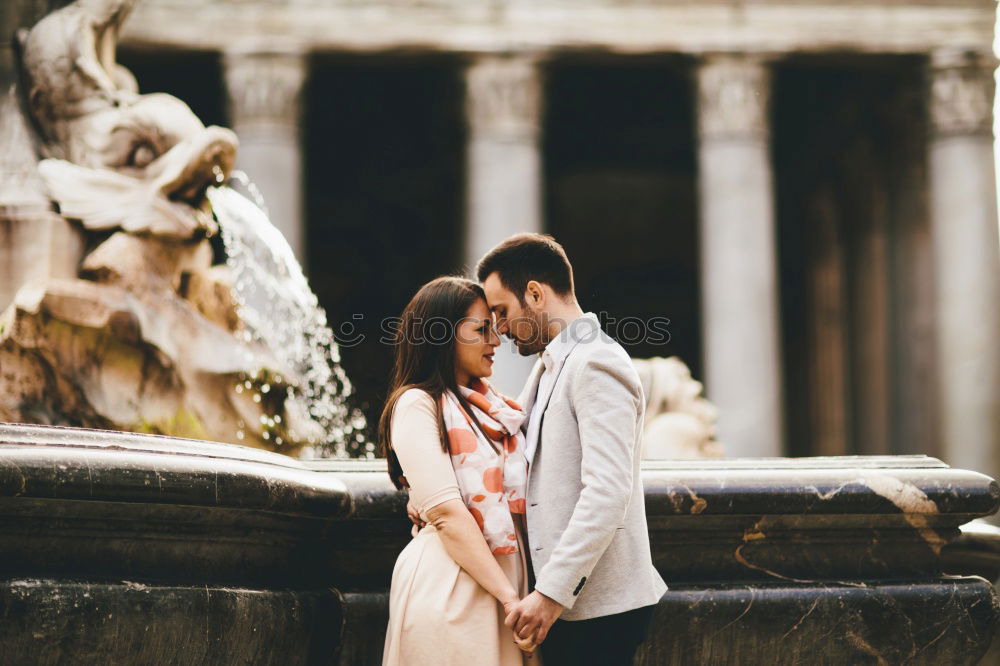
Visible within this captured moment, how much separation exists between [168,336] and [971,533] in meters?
4.08

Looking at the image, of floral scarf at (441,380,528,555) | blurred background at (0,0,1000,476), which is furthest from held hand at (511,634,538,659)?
blurred background at (0,0,1000,476)

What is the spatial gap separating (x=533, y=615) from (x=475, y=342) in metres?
0.86

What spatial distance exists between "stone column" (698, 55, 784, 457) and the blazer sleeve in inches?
785

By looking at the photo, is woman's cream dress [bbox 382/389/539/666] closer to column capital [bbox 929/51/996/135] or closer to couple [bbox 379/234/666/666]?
couple [bbox 379/234/666/666]

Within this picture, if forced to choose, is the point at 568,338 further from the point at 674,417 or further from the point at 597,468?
the point at 674,417

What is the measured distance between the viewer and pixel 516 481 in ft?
13.9

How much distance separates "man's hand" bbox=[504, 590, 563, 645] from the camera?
12.8ft

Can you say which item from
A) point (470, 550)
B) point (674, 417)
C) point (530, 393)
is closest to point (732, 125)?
point (674, 417)

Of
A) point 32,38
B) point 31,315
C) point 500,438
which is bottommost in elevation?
point 500,438

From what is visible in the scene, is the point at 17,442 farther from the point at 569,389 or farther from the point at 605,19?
the point at 605,19

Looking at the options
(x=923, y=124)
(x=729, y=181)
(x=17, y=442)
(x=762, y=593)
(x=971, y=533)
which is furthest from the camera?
Result: (x=923, y=124)

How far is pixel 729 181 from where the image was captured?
2444cm

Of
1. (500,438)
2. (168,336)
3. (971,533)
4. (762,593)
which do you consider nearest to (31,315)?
(168,336)

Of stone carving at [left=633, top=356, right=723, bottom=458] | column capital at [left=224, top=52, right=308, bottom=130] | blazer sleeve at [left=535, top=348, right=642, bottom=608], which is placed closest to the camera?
blazer sleeve at [left=535, top=348, right=642, bottom=608]
